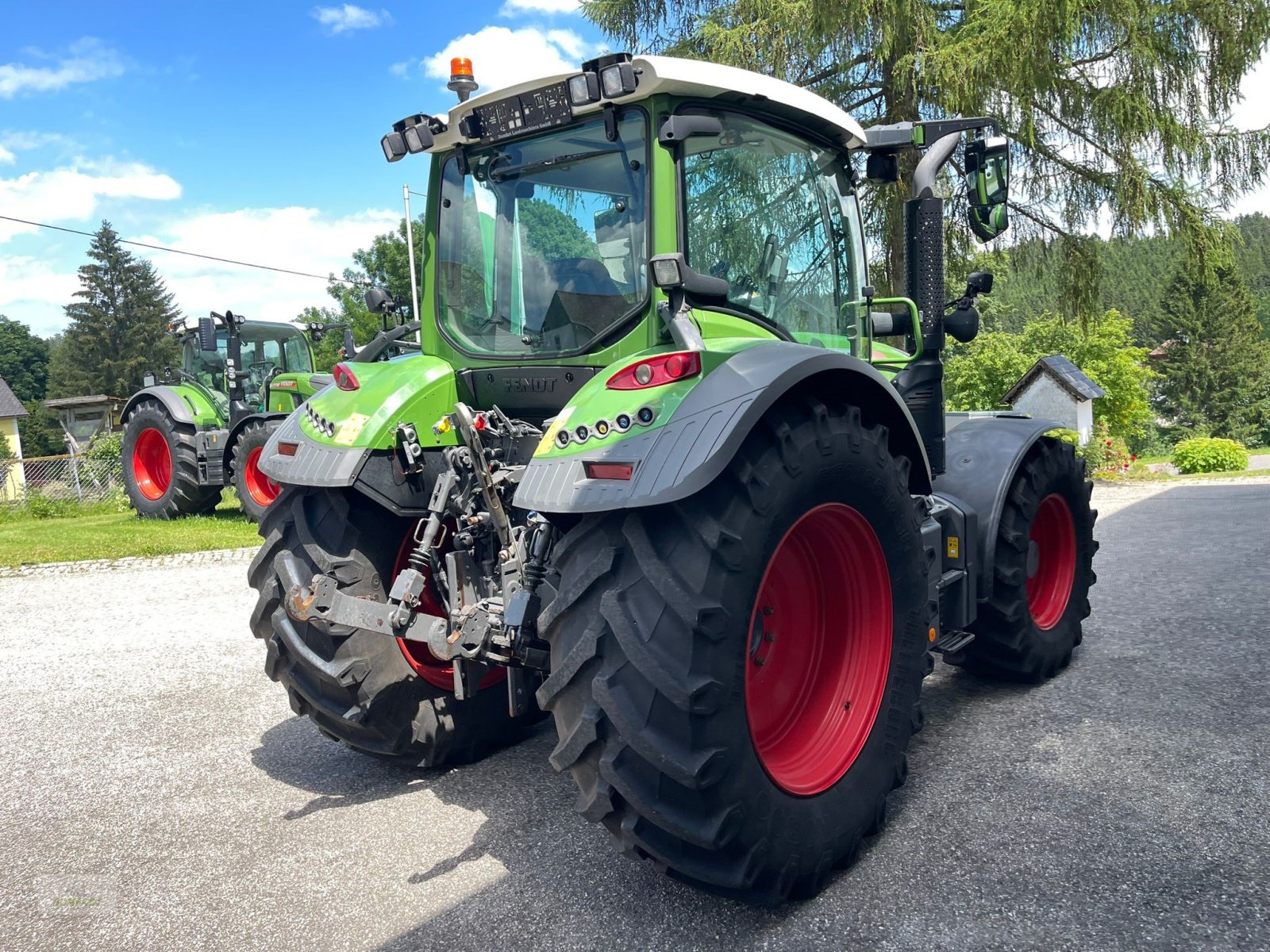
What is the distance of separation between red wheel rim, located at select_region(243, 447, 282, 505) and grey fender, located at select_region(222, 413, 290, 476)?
368 mm

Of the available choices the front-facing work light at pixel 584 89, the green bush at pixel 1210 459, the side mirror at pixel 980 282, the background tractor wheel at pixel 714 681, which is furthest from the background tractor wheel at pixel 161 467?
the green bush at pixel 1210 459

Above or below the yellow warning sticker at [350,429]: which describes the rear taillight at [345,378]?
above

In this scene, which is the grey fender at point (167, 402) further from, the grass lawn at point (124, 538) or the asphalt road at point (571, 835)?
the asphalt road at point (571, 835)

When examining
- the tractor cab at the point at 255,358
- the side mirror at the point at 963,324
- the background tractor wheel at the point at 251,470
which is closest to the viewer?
the side mirror at the point at 963,324

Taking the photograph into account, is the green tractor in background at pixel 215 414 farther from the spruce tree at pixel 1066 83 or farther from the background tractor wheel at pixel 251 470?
the spruce tree at pixel 1066 83

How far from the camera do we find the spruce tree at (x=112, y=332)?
58.5 metres

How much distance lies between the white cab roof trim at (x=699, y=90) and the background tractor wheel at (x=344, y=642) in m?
1.39

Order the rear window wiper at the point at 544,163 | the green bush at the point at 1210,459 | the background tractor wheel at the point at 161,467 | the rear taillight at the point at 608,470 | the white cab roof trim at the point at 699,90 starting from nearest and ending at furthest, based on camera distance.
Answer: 1. the rear taillight at the point at 608,470
2. the white cab roof trim at the point at 699,90
3. the rear window wiper at the point at 544,163
4. the background tractor wheel at the point at 161,467
5. the green bush at the point at 1210,459

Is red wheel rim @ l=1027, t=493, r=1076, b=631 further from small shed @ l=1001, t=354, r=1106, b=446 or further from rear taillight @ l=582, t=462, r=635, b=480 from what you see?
small shed @ l=1001, t=354, r=1106, b=446

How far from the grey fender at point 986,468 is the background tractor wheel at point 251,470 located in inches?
363

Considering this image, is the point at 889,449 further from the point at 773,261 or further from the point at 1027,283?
the point at 1027,283

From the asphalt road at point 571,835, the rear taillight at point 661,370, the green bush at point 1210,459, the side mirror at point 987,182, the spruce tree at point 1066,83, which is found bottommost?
A: the green bush at point 1210,459

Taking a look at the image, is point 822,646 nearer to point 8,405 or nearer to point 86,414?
point 8,405

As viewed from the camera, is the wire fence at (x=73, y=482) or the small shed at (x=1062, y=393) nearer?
the small shed at (x=1062, y=393)
